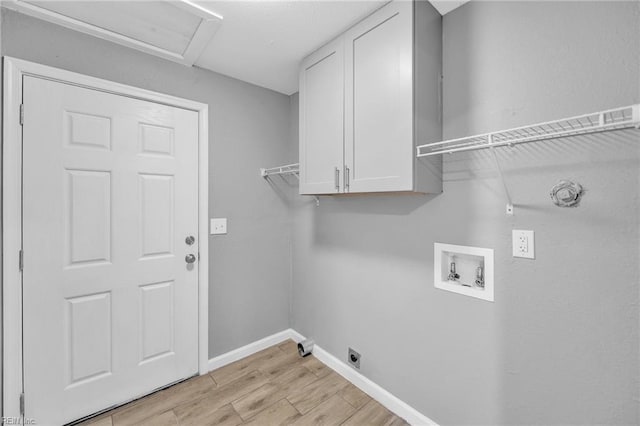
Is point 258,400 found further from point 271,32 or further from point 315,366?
point 271,32

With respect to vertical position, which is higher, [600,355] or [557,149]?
[557,149]

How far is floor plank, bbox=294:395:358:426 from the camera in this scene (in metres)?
1.61

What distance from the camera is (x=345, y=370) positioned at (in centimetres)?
202

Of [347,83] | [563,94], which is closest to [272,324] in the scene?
[347,83]

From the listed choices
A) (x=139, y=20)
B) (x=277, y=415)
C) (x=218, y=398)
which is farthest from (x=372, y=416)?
(x=139, y=20)

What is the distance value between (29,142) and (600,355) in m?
2.85

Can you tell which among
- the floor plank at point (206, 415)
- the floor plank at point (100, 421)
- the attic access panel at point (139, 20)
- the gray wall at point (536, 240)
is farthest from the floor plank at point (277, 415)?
the attic access panel at point (139, 20)

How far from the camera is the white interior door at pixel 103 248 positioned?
149cm

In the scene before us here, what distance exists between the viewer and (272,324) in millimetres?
2508

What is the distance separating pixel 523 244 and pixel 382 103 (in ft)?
3.13

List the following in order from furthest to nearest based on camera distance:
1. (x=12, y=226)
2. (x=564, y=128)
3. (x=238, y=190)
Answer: (x=238, y=190) < (x=12, y=226) < (x=564, y=128)

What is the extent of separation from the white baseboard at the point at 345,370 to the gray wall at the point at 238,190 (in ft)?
0.22

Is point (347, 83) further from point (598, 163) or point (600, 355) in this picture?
point (600, 355)

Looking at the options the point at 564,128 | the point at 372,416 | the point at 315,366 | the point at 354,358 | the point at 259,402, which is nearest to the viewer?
the point at 564,128
